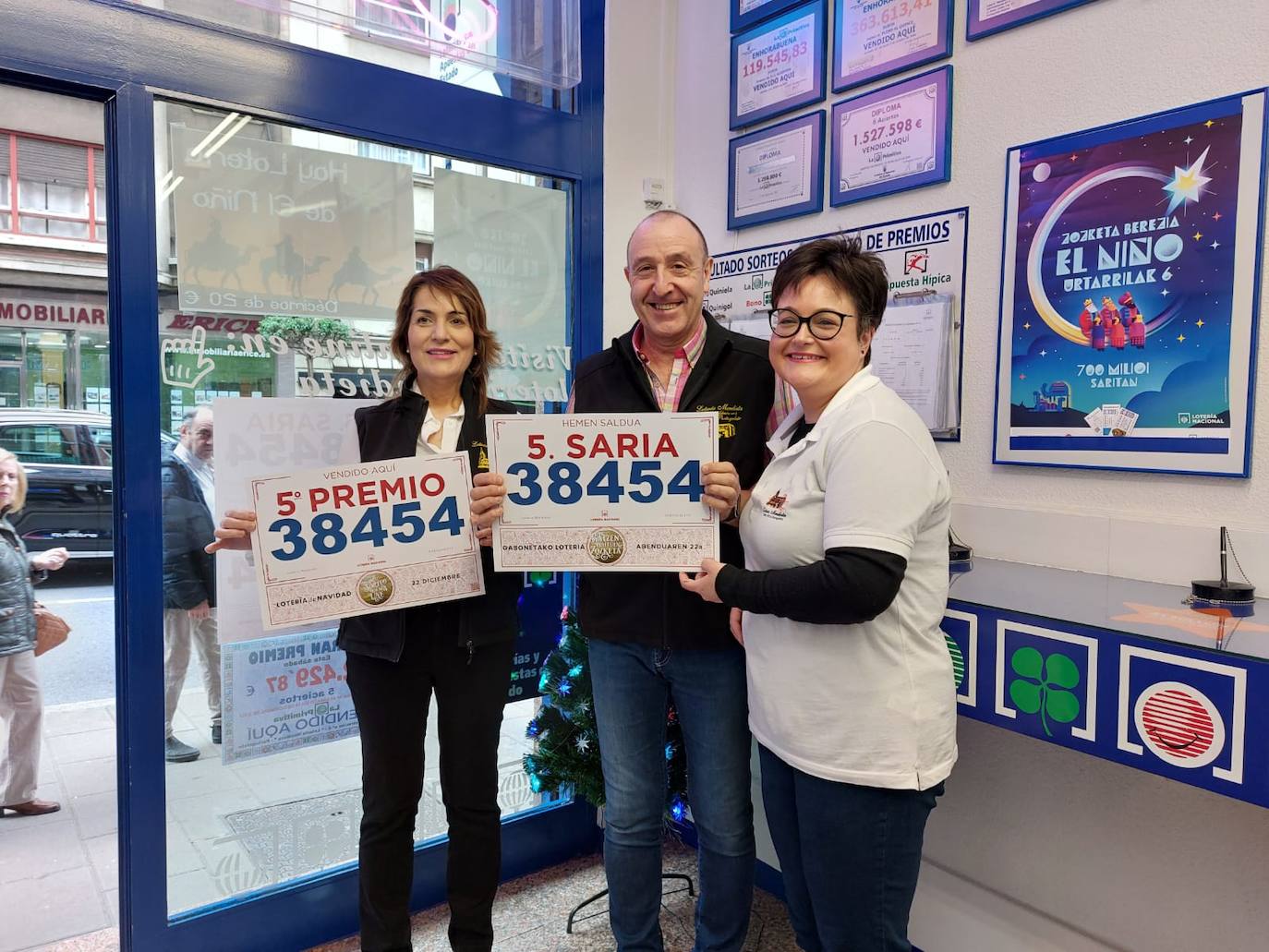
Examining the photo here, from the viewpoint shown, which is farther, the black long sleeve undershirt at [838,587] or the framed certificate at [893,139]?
the framed certificate at [893,139]

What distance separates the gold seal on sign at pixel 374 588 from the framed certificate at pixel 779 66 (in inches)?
69.7

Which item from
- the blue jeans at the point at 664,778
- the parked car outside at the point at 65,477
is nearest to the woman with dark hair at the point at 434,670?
the blue jeans at the point at 664,778

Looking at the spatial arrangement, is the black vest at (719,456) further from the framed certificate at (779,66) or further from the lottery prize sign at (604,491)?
the framed certificate at (779,66)

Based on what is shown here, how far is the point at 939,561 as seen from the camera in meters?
1.34

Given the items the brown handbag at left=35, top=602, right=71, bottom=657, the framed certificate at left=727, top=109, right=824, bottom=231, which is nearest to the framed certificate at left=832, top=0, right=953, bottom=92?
the framed certificate at left=727, top=109, right=824, bottom=231

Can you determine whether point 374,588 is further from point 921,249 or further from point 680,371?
point 921,249

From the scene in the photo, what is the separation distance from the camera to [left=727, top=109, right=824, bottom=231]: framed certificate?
2361 millimetres

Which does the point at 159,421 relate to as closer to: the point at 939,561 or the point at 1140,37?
the point at 939,561

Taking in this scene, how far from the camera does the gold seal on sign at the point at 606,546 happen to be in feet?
5.41

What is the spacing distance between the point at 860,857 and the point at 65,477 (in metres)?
2.27

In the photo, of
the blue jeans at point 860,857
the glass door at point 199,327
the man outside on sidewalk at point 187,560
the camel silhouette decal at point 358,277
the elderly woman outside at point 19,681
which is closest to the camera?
the blue jeans at point 860,857

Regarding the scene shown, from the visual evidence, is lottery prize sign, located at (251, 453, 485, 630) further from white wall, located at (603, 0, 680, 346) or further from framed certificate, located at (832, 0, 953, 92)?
framed certificate, located at (832, 0, 953, 92)

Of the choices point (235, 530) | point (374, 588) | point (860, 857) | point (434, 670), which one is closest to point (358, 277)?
point (235, 530)

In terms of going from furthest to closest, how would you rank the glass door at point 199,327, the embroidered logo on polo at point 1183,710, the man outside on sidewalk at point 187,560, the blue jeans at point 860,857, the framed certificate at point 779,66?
1. the framed certificate at point 779,66
2. the man outside on sidewalk at point 187,560
3. the glass door at point 199,327
4. the blue jeans at point 860,857
5. the embroidered logo on polo at point 1183,710
